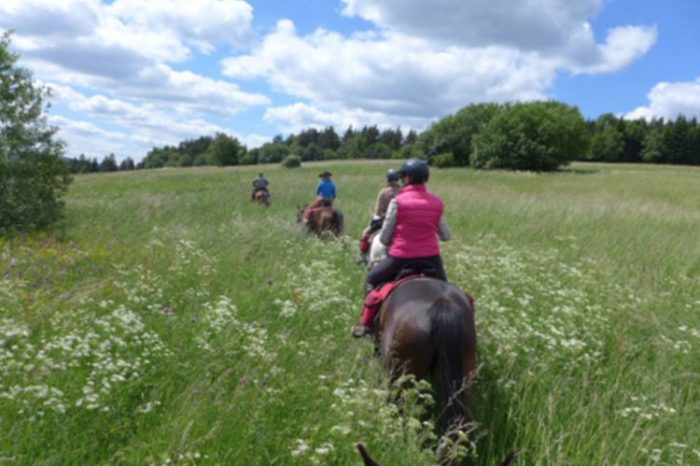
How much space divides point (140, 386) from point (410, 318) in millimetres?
2225

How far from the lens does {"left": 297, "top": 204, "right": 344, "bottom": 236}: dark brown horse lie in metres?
12.1

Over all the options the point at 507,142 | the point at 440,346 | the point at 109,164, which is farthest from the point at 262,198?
the point at 109,164

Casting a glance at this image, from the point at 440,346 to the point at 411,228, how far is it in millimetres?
1599

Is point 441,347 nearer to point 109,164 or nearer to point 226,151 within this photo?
point 226,151

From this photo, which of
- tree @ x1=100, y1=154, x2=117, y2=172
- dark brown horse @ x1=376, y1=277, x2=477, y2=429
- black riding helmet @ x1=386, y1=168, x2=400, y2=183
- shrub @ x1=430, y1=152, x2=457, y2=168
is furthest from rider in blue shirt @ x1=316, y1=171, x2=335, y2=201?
tree @ x1=100, y1=154, x2=117, y2=172

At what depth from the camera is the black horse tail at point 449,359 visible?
3.41 meters

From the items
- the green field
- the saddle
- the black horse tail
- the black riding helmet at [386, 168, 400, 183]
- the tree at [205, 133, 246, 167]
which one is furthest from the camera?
the tree at [205, 133, 246, 167]

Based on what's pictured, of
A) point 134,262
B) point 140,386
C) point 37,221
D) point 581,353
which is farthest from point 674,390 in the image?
point 37,221

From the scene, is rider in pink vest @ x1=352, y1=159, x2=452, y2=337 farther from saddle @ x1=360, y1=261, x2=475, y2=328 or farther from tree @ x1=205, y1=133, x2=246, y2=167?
tree @ x1=205, y1=133, x2=246, y2=167

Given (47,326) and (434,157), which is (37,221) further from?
(434,157)

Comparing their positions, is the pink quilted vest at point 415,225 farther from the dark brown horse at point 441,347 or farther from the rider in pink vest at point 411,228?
the dark brown horse at point 441,347

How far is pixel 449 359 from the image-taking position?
11.5 ft

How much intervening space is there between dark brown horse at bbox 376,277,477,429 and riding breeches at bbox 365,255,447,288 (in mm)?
958

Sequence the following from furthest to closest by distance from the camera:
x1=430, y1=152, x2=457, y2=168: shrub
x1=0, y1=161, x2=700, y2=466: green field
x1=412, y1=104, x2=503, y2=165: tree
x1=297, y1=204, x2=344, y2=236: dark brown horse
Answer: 1. x1=412, y1=104, x2=503, y2=165: tree
2. x1=430, y1=152, x2=457, y2=168: shrub
3. x1=297, y1=204, x2=344, y2=236: dark brown horse
4. x1=0, y1=161, x2=700, y2=466: green field
